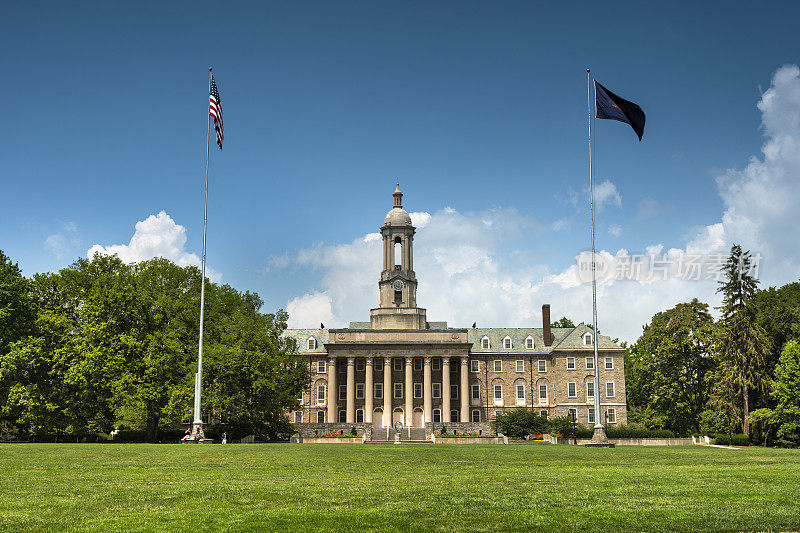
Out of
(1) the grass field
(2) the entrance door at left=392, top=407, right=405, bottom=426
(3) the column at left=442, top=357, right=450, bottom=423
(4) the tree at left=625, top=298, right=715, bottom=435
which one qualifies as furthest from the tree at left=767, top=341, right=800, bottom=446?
(2) the entrance door at left=392, top=407, right=405, bottom=426

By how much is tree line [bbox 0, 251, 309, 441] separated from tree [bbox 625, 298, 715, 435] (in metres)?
39.4

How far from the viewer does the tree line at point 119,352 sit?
166 ft

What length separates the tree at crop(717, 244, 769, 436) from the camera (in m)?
58.3

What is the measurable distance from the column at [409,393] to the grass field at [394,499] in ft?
231

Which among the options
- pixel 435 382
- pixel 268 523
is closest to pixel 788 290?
pixel 435 382

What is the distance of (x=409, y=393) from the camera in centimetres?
9012

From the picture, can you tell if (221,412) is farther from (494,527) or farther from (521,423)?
(494,527)

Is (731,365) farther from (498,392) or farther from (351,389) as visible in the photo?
(351,389)

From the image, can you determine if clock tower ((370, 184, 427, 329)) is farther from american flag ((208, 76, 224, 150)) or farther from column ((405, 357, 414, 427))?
american flag ((208, 76, 224, 150))

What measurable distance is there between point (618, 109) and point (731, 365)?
30927 millimetres

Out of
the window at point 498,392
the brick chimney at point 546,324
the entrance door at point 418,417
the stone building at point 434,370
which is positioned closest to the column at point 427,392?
the stone building at point 434,370

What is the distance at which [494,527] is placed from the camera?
996 centimetres

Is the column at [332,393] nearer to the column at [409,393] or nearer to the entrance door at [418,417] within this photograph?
the column at [409,393]

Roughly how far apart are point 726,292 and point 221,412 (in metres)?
44.1
